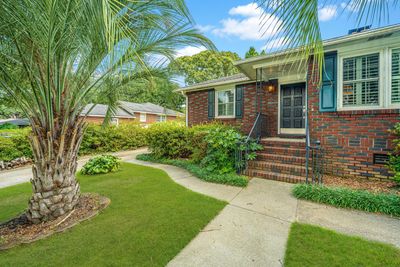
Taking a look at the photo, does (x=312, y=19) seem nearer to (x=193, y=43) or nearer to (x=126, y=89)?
(x=193, y=43)

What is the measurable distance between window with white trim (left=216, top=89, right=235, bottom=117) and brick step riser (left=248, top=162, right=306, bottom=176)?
3893 mm

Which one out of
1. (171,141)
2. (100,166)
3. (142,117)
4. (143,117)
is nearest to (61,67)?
(100,166)

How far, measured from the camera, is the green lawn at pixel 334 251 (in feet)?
7.04

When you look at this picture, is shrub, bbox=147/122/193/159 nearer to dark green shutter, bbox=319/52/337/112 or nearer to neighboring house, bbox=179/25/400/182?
neighboring house, bbox=179/25/400/182

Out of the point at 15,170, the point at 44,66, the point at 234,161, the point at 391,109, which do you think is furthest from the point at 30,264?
the point at 15,170

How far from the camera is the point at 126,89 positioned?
173 inches

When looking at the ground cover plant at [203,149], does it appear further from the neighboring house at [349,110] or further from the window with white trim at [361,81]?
the window with white trim at [361,81]

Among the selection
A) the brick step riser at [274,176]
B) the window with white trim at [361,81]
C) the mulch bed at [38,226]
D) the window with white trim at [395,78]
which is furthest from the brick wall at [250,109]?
the mulch bed at [38,226]

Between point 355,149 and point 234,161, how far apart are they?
3.18 meters

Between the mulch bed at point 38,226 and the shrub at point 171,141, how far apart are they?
4.38m

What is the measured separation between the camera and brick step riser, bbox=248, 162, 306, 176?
195 inches

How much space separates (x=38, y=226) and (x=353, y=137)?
715 centimetres

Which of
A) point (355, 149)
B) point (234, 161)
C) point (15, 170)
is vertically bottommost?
point (15, 170)

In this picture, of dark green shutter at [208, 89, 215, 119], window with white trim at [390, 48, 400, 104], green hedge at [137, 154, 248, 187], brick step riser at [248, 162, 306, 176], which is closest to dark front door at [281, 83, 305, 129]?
window with white trim at [390, 48, 400, 104]
